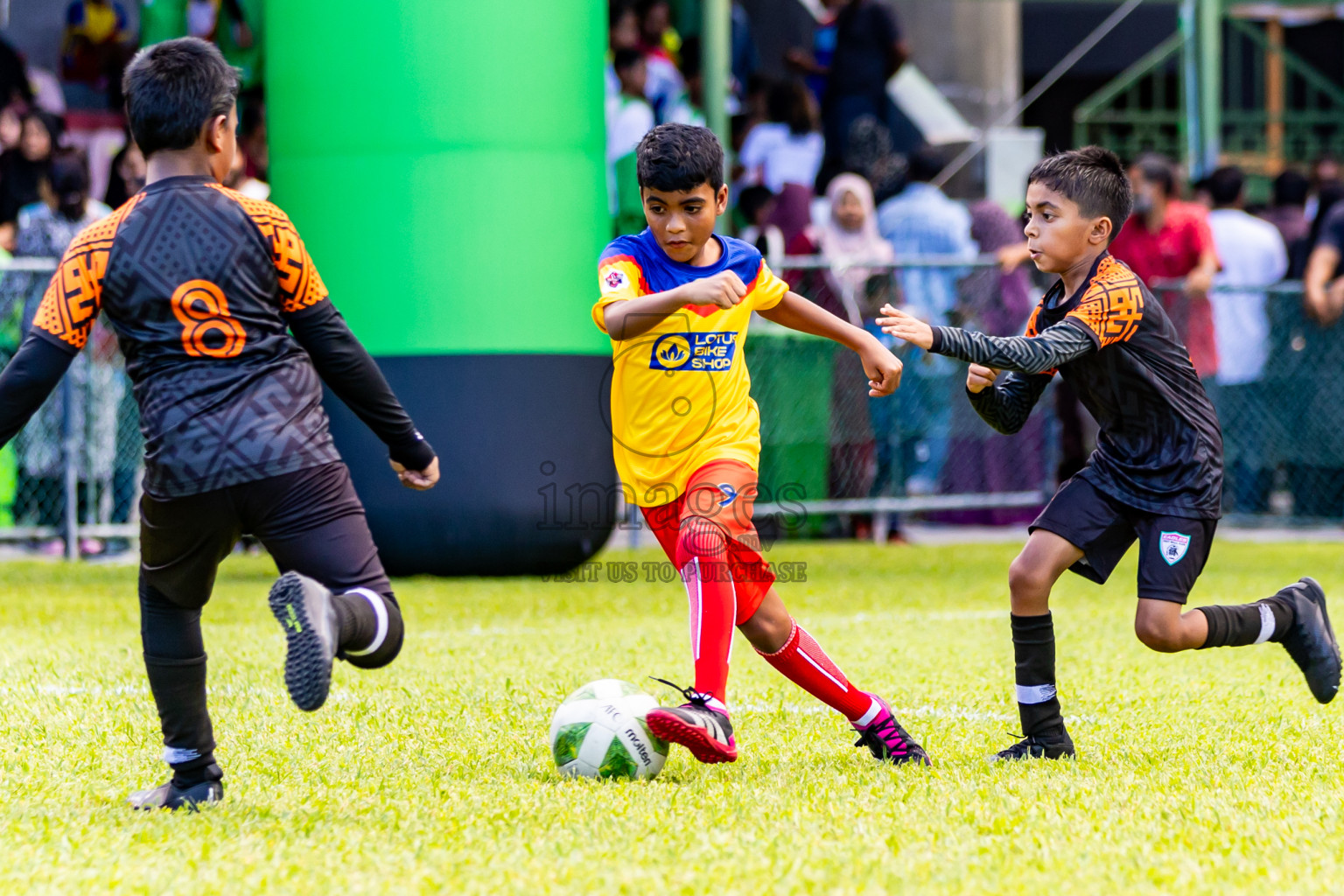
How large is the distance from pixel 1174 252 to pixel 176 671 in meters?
8.49

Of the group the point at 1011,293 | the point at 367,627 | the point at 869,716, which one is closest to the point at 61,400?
the point at 1011,293

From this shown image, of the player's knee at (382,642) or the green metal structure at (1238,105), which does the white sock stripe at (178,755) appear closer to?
the player's knee at (382,642)

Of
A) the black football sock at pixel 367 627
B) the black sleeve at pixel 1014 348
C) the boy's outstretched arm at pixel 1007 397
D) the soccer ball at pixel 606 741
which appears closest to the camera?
the black football sock at pixel 367 627

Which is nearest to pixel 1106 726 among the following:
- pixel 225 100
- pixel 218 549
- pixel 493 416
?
pixel 218 549

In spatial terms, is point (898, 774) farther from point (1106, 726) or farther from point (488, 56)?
point (488, 56)

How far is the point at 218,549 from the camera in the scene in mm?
3664

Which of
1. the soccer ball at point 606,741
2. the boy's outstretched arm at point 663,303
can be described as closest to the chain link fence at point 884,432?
the boy's outstretched arm at point 663,303

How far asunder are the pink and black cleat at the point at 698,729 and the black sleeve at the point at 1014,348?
3.59ft

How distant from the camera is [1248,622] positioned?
462 centimetres

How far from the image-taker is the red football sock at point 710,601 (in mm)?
4273

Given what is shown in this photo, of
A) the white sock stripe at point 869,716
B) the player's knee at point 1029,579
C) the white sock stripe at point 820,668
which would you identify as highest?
the player's knee at point 1029,579

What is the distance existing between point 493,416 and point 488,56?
1.99 m

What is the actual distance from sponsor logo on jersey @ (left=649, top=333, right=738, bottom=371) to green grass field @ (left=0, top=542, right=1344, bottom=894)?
110 centimetres

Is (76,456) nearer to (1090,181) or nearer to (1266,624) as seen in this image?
(1090,181)
